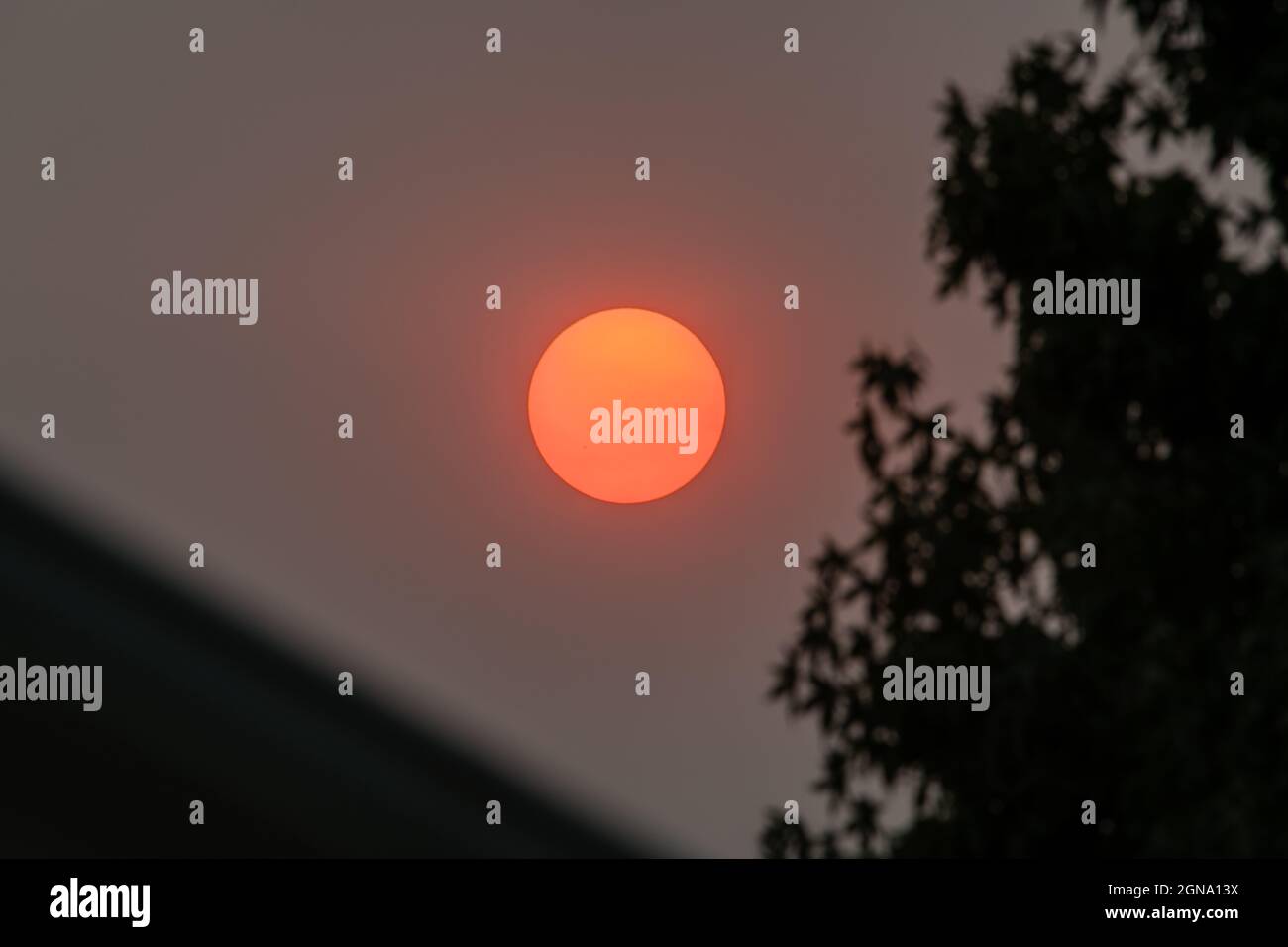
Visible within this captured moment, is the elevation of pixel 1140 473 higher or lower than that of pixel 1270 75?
lower

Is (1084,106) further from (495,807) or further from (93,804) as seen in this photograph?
(93,804)

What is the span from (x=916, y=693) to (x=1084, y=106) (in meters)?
3.36

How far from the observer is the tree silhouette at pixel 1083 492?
859cm

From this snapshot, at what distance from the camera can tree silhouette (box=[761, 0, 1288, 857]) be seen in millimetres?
8586

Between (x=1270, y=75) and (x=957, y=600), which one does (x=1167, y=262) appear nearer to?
(x=1270, y=75)

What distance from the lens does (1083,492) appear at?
874 centimetres
